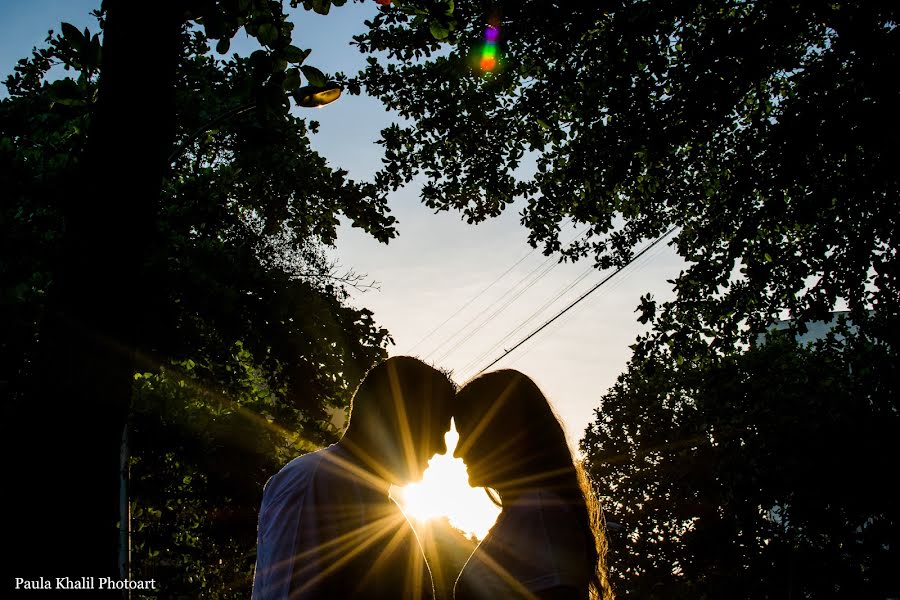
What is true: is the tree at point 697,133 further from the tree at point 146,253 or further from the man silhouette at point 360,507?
the man silhouette at point 360,507

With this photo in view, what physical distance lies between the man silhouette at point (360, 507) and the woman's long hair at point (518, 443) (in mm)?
262

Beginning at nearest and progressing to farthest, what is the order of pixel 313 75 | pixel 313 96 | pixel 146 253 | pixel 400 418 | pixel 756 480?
pixel 146 253 < pixel 400 418 < pixel 313 75 < pixel 313 96 < pixel 756 480

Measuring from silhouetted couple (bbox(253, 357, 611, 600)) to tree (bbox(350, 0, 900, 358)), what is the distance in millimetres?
3862

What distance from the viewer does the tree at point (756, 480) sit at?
51.6 feet

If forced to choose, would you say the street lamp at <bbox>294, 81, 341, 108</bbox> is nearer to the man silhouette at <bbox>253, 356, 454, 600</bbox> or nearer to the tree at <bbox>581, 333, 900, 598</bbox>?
the man silhouette at <bbox>253, 356, 454, 600</bbox>

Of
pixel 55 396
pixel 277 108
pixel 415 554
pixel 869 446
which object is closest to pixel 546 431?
pixel 415 554

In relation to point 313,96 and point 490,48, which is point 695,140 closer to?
point 490,48

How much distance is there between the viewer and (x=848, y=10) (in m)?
5.59

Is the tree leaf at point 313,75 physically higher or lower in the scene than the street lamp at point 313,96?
lower

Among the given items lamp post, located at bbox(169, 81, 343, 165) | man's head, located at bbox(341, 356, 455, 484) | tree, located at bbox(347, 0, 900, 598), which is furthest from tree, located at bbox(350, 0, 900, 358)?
man's head, located at bbox(341, 356, 455, 484)

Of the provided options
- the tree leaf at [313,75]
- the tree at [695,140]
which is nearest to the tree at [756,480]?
the tree at [695,140]

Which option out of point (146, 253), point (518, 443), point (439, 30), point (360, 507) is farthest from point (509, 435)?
point (439, 30)

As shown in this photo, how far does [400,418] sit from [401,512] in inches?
17.1

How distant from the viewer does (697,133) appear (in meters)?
6.37
